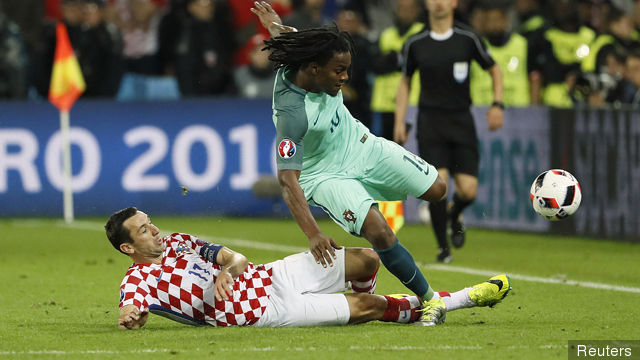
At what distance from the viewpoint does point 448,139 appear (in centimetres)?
1223

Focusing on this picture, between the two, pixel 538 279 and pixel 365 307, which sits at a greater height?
pixel 365 307

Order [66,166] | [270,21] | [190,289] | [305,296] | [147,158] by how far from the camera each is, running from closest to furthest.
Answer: [190,289], [305,296], [270,21], [66,166], [147,158]

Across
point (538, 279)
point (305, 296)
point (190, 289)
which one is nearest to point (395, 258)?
point (305, 296)

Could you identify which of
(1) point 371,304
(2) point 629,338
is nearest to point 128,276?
(1) point 371,304

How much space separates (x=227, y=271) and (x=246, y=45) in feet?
38.3

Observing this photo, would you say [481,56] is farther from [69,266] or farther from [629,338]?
[629,338]

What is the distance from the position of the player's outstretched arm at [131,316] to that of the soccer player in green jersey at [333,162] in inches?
42.2

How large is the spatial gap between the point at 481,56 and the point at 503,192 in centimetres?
348

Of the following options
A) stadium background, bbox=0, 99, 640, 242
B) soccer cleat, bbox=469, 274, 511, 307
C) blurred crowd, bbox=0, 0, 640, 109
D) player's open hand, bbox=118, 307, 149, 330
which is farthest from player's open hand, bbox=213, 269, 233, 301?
blurred crowd, bbox=0, 0, 640, 109

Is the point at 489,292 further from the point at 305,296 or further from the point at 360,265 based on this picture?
the point at 305,296

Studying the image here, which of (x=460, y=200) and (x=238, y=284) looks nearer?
(x=238, y=284)

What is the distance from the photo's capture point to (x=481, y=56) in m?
12.2

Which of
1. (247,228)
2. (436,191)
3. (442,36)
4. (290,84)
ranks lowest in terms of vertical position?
(247,228)

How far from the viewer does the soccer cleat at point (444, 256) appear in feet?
39.6
